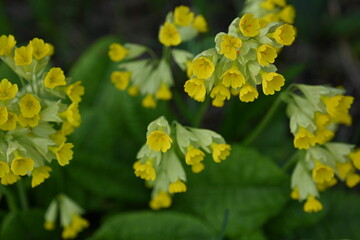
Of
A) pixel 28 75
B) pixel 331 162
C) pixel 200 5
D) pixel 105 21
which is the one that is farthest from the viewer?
pixel 105 21

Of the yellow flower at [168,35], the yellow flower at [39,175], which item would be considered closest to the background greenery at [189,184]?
the yellow flower at [168,35]

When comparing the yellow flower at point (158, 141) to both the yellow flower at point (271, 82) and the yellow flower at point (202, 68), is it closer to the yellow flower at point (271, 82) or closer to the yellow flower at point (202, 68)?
the yellow flower at point (202, 68)

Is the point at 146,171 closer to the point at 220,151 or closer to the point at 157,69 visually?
the point at 220,151

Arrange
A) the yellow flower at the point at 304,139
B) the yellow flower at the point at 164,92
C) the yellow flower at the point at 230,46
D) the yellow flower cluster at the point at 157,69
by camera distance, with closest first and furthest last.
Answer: the yellow flower at the point at 230,46
the yellow flower at the point at 304,139
the yellow flower cluster at the point at 157,69
the yellow flower at the point at 164,92

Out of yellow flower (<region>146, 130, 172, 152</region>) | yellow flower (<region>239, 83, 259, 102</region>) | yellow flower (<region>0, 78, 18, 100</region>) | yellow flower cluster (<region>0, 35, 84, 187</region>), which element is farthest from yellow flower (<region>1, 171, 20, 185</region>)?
yellow flower (<region>239, 83, 259, 102</region>)

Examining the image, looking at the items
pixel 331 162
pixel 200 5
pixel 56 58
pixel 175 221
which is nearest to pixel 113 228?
pixel 175 221

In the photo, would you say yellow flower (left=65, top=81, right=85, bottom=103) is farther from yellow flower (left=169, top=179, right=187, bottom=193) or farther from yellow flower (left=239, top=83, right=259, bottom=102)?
yellow flower (left=239, top=83, right=259, bottom=102)

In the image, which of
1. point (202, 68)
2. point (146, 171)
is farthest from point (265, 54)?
point (146, 171)

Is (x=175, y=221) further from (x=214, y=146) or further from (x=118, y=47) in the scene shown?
(x=118, y=47)
